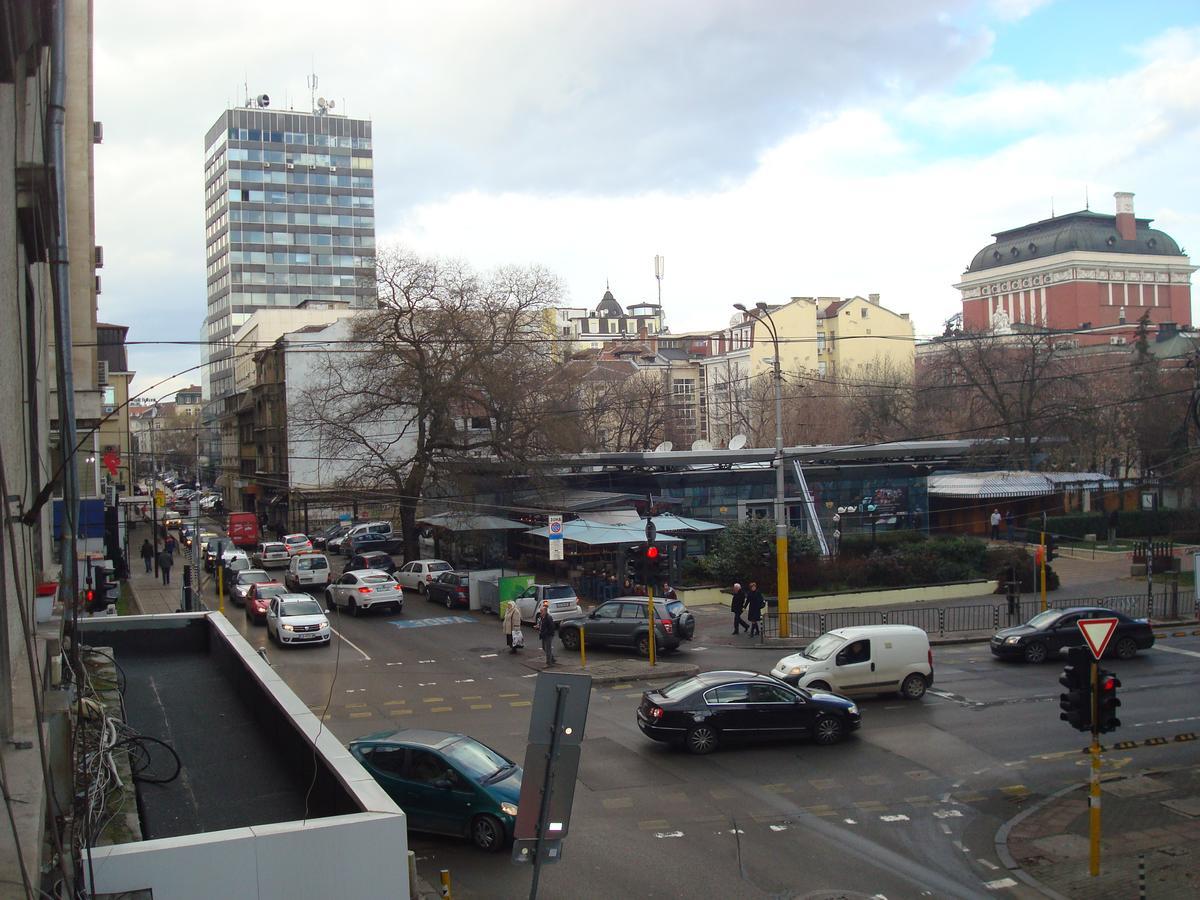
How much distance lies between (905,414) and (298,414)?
47703mm

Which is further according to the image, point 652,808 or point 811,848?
point 652,808

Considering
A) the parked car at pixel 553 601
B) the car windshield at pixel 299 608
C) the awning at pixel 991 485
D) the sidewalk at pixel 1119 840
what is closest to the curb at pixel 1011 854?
the sidewalk at pixel 1119 840

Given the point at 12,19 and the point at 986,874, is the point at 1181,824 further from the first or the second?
the point at 12,19

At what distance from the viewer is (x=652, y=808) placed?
48.5 ft

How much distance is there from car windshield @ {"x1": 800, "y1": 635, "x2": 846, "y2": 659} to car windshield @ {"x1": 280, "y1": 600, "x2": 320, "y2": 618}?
558 inches

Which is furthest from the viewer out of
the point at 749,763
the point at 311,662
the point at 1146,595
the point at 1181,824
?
the point at 1146,595

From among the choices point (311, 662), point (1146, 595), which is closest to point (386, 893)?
point (311, 662)

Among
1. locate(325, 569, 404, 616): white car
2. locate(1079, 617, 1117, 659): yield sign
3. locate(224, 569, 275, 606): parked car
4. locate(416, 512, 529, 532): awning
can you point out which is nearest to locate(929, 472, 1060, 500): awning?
locate(416, 512, 529, 532): awning

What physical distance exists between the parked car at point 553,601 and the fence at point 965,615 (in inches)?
230

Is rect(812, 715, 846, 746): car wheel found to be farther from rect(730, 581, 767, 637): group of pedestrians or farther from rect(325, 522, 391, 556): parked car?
rect(325, 522, 391, 556): parked car

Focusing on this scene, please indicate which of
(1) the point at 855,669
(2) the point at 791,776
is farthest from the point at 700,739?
(1) the point at 855,669

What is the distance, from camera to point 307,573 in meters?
40.9

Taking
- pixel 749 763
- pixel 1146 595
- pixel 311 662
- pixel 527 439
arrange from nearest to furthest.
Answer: pixel 749 763 < pixel 311 662 < pixel 1146 595 < pixel 527 439

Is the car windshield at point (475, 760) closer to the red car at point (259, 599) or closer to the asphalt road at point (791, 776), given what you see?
the asphalt road at point (791, 776)
